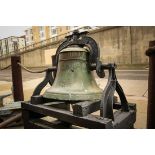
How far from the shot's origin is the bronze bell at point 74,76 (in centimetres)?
147

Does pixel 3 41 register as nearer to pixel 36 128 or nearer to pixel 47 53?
pixel 47 53

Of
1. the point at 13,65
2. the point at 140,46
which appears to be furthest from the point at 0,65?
the point at 140,46

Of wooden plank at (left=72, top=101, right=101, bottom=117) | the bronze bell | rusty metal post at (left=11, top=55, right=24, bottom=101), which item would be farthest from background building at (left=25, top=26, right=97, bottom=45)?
wooden plank at (left=72, top=101, right=101, bottom=117)

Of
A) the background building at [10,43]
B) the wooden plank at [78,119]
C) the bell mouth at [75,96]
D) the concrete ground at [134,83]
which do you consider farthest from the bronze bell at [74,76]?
the background building at [10,43]

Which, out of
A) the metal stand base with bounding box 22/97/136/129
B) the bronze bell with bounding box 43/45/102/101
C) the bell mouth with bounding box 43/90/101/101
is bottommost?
the metal stand base with bounding box 22/97/136/129

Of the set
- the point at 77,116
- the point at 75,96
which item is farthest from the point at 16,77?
the point at 77,116

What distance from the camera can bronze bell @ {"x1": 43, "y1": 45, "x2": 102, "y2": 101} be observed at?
1.47 m

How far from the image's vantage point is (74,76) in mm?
1523

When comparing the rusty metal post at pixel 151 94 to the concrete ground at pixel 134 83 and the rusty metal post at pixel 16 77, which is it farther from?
the rusty metal post at pixel 16 77

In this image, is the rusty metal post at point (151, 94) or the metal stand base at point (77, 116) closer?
the metal stand base at point (77, 116)

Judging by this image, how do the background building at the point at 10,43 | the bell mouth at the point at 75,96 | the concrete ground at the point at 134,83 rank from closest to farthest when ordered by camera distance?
the bell mouth at the point at 75,96
the concrete ground at the point at 134,83
the background building at the point at 10,43

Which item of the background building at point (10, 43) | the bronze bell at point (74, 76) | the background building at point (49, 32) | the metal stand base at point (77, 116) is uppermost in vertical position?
the background building at point (49, 32)

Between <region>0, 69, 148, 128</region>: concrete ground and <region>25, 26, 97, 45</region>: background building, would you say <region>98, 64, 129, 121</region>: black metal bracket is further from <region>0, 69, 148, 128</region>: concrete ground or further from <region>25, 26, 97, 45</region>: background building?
<region>25, 26, 97, 45</region>: background building
